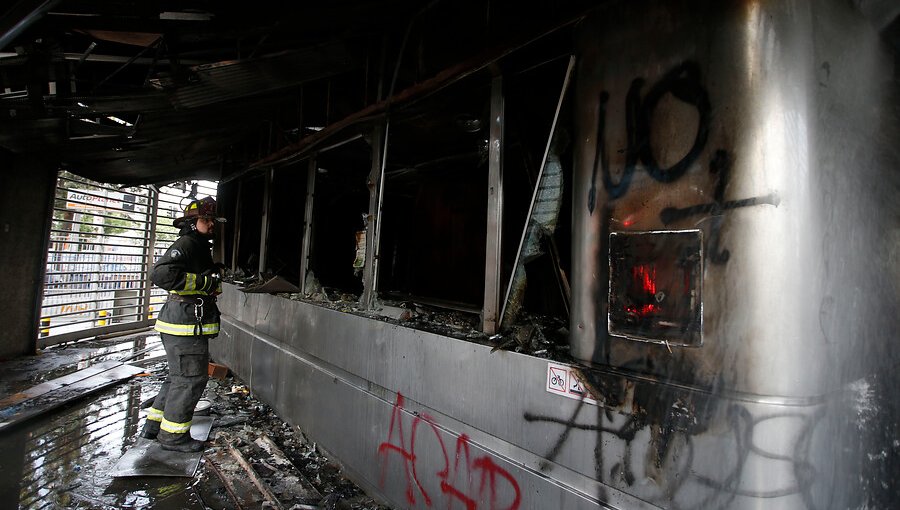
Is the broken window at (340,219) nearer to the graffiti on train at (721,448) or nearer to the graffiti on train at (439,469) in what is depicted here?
the graffiti on train at (439,469)

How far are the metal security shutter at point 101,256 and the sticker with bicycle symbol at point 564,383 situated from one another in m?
8.42

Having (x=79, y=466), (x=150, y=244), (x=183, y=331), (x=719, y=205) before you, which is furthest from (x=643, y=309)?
(x=150, y=244)

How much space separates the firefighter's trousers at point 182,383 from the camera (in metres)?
3.58

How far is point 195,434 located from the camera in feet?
13.2

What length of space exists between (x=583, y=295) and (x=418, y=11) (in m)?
2.82

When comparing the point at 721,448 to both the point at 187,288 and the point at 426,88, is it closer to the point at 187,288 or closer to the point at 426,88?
the point at 426,88

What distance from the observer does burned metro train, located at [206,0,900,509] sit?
1445mm

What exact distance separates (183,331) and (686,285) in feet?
13.0

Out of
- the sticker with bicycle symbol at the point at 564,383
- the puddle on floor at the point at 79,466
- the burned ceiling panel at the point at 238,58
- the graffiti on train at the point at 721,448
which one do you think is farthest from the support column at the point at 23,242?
the graffiti on train at the point at 721,448

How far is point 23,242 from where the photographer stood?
689cm

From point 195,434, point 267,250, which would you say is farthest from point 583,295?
point 267,250

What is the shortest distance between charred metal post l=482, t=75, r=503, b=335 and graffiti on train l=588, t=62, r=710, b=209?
76 centimetres

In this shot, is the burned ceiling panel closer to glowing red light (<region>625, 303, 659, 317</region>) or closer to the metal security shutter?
glowing red light (<region>625, 303, 659, 317</region>)

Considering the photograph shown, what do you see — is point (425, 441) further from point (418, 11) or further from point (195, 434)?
point (418, 11)
